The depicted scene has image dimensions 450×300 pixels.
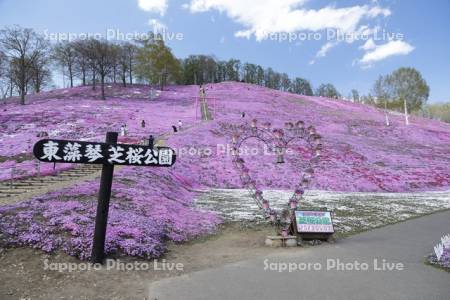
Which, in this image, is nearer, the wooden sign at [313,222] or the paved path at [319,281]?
the paved path at [319,281]

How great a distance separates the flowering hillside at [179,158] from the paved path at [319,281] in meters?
2.71

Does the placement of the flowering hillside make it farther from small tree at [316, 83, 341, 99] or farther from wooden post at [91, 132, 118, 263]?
small tree at [316, 83, 341, 99]

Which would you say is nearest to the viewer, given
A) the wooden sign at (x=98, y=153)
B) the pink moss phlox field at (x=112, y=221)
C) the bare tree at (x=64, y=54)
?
the wooden sign at (x=98, y=153)

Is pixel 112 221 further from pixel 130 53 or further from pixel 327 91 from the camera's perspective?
pixel 327 91

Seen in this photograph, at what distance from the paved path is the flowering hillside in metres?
2.71

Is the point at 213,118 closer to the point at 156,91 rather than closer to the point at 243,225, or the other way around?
the point at 156,91

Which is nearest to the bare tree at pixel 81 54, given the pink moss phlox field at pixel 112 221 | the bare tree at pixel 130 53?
the bare tree at pixel 130 53

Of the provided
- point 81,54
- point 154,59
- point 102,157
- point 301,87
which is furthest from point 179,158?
point 301,87

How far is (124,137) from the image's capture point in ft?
122

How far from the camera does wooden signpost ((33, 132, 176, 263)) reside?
9.72 meters

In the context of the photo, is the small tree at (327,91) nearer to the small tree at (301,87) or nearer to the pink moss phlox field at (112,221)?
the small tree at (301,87)

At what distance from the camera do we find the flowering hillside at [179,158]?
12234 mm

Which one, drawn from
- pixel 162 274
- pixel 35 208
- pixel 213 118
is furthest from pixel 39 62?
pixel 162 274

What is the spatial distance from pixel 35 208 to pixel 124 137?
24.6 m
